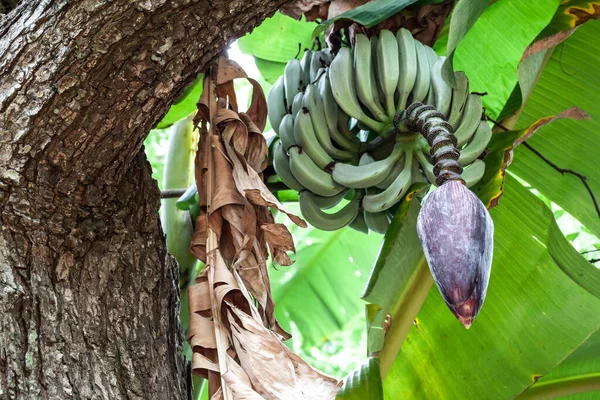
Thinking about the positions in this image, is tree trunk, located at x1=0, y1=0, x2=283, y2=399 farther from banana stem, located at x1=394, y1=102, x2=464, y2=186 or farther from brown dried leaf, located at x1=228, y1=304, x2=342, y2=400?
banana stem, located at x1=394, y1=102, x2=464, y2=186

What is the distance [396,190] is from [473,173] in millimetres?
124

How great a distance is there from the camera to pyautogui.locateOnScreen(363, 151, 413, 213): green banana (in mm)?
989

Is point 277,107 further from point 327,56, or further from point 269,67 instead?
point 269,67

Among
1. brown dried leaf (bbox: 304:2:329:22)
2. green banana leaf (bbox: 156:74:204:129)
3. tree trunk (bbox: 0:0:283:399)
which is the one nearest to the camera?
tree trunk (bbox: 0:0:283:399)

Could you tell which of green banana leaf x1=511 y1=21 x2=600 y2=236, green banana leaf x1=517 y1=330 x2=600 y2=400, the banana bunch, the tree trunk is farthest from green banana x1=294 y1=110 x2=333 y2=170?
green banana leaf x1=517 y1=330 x2=600 y2=400

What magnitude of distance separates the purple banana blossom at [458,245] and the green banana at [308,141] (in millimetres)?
364

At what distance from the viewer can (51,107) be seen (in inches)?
30.3

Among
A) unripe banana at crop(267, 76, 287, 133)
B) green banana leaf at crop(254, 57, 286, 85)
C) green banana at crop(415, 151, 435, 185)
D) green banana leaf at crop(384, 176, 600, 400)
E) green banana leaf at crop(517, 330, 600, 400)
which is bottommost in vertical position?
green banana leaf at crop(517, 330, 600, 400)

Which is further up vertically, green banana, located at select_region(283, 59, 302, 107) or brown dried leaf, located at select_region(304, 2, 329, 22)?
brown dried leaf, located at select_region(304, 2, 329, 22)

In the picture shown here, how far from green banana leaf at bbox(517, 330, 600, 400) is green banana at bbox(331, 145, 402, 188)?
57 centimetres

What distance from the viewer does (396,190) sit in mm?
992

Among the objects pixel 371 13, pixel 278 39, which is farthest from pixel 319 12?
pixel 278 39

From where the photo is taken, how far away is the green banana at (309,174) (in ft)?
3.40

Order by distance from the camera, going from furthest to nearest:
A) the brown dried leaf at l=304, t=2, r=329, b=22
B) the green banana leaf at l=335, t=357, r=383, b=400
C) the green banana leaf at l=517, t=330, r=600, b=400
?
the green banana leaf at l=517, t=330, r=600, b=400, the brown dried leaf at l=304, t=2, r=329, b=22, the green banana leaf at l=335, t=357, r=383, b=400
